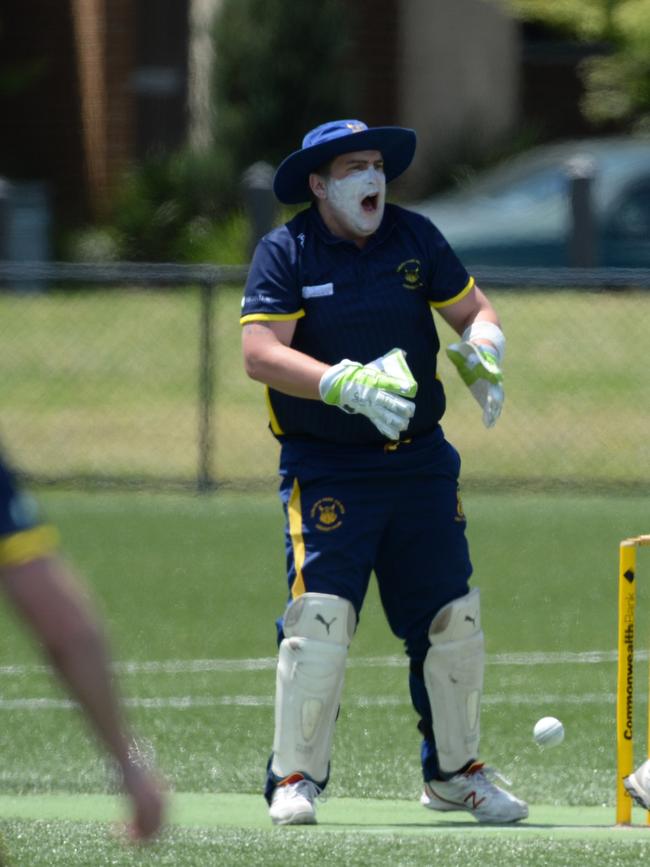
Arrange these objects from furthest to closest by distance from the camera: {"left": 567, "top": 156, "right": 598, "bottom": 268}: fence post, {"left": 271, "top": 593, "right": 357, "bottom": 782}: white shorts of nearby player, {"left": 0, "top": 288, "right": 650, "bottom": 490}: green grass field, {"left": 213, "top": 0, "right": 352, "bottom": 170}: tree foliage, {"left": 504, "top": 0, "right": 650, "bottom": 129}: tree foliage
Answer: {"left": 213, "top": 0, "right": 352, "bottom": 170}: tree foliage, {"left": 504, "top": 0, "right": 650, "bottom": 129}: tree foliage, {"left": 567, "top": 156, "right": 598, "bottom": 268}: fence post, {"left": 0, "top": 288, "right": 650, "bottom": 490}: green grass field, {"left": 271, "top": 593, "right": 357, "bottom": 782}: white shorts of nearby player

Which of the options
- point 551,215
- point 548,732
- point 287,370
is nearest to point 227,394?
point 551,215

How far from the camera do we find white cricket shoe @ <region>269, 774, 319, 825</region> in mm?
6129

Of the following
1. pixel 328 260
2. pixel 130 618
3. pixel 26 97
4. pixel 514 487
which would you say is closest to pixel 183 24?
pixel 26 97

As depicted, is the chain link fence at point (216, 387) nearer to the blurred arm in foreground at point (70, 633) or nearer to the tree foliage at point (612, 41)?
the tree foliage at point (612, 41)

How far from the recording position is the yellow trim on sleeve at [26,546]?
10.7ft

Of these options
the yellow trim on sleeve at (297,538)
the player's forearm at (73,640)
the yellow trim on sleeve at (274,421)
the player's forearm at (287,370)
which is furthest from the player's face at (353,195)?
the player's forearm at (73,640)

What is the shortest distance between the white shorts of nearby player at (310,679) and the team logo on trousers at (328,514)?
0.19m

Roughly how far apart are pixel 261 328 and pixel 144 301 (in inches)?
515

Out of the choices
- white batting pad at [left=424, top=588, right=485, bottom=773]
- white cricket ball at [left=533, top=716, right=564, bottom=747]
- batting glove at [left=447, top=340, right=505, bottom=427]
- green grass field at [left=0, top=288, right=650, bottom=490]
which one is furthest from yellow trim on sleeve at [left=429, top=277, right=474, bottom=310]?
green grass field at [left=0, top=288, right=650, bottom=490]

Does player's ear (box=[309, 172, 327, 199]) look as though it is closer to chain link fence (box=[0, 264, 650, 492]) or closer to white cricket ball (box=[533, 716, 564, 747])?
white cricket ball (box=[533, 716, 564, 747])

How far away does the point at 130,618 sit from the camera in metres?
10.5

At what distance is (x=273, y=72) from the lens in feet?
82.3

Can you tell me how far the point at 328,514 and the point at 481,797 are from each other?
960 millimetres

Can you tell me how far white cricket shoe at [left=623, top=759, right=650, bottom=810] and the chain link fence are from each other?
9841mm
